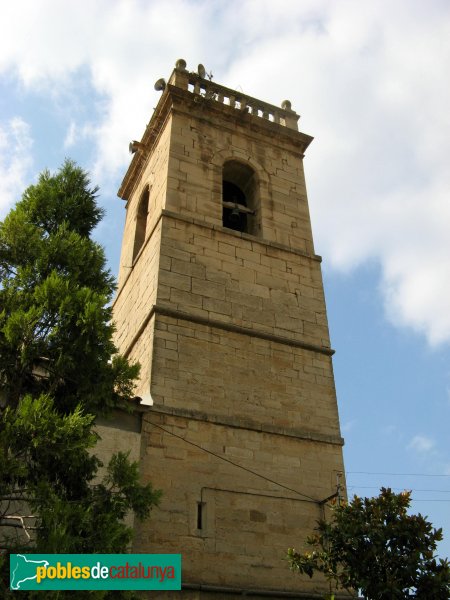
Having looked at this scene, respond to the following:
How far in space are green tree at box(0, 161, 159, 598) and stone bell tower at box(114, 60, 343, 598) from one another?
166cm

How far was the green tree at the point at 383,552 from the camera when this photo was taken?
6445 mm

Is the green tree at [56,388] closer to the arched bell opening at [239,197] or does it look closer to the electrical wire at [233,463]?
the electrical wire at [233,463]

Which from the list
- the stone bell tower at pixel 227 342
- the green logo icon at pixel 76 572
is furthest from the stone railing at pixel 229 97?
the green logo icon at pixel 76 572

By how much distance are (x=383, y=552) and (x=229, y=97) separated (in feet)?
34.0

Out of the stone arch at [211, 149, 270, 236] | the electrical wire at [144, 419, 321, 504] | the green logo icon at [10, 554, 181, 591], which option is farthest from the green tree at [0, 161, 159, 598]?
the stone arch at [211, 149, 270, 236]

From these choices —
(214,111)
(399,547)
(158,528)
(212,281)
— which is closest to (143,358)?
(212,281)

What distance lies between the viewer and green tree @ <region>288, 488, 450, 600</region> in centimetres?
645

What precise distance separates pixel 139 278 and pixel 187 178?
7.04ft

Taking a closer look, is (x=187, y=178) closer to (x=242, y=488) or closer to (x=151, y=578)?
(x=242, y=488)

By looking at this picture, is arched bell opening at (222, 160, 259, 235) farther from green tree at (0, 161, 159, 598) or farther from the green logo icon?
the green logo icon

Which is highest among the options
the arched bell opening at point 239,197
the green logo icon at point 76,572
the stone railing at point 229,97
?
the stone railing at point 229,97

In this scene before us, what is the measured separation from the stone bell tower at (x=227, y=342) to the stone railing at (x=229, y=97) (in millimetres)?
37

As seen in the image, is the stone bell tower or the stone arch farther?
the stone arch

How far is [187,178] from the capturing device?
39.9 ft
